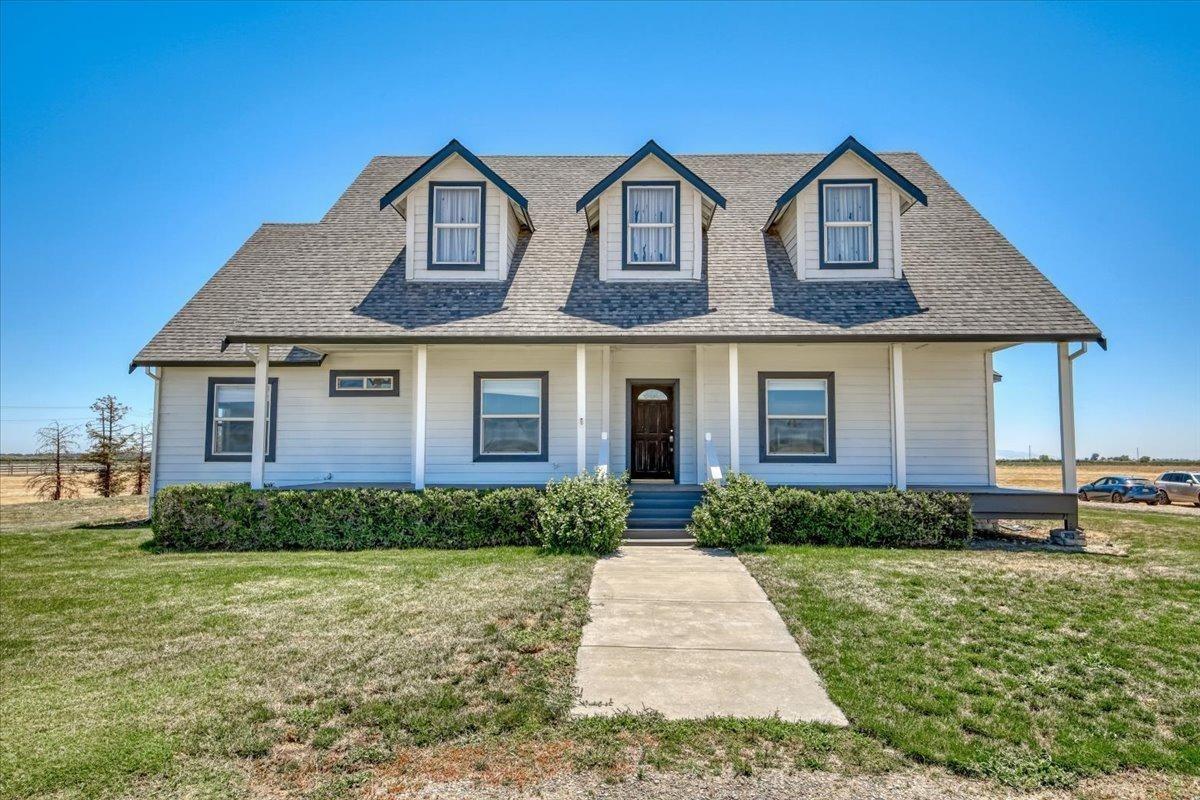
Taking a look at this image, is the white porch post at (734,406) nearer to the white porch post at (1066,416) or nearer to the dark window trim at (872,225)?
the dark window trim at (872,225)

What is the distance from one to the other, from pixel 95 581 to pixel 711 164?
52.0 ft

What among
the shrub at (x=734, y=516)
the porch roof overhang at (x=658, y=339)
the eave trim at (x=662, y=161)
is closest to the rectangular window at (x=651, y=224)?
the eave trim at (x=662, y=161)

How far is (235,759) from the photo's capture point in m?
3.71

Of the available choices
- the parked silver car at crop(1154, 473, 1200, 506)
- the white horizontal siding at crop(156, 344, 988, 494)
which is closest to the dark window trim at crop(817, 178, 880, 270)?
the white horizontal siding at crop(156, 344, 988, 494)

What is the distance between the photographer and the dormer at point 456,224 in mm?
13016

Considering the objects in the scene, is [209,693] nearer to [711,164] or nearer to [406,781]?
[406,781]

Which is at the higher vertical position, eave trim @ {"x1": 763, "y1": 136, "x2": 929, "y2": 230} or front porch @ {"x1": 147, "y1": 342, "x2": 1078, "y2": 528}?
eave trim @ {"x1": 763, "y1": 136, "x2": 929, "y2": 230}

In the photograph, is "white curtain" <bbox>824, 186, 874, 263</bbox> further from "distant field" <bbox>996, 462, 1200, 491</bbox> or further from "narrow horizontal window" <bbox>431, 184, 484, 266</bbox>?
"distant field" <bbox>996, 462, 1200, 491</bbox>

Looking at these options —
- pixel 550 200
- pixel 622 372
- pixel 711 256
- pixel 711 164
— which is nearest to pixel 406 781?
pixel 622 372

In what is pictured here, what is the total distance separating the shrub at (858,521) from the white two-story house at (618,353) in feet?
5.83

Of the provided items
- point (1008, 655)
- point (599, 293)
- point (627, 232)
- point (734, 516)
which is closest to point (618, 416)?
point (599, 293)

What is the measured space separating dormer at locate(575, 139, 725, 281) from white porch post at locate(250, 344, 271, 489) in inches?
270

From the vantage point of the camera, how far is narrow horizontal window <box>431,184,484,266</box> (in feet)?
42.9

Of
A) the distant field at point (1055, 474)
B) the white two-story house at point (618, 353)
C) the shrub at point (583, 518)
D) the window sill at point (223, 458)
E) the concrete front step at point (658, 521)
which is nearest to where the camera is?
the shrub at point (583, 518)
